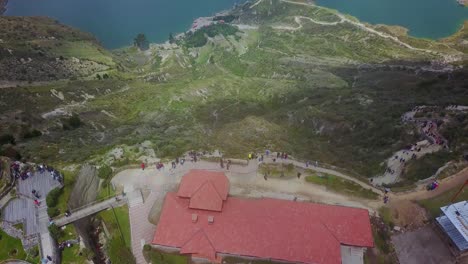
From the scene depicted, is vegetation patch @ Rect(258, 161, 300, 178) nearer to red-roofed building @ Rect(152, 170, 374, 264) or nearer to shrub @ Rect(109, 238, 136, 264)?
red-roofed building @ Rect(152, 170, 374, 264)

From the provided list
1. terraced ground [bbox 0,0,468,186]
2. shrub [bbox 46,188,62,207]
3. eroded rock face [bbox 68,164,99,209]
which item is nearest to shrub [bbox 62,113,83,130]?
terraced ground [bbox 0,0,468,186]

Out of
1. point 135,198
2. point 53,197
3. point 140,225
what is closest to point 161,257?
point 140,225

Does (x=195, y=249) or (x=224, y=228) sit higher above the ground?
(x=224, y=228)

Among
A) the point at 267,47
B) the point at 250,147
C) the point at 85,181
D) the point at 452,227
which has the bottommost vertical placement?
the point at 452,227

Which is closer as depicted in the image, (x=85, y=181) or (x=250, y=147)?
(x=85, y=181)

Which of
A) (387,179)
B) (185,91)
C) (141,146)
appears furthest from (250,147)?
(185,91)

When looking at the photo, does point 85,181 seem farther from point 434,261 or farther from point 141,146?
point 434,261

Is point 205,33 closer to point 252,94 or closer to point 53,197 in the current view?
point 252,94

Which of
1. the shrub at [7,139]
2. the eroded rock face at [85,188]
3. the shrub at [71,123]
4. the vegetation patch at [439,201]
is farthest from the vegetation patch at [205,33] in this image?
the vegetation patch at [439,201]
